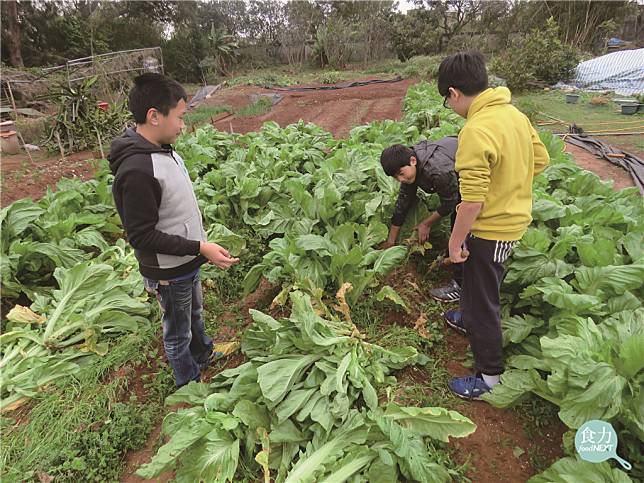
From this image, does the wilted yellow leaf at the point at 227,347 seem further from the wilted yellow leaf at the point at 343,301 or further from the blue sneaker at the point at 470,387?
the blue sneaker at the point at 470,387

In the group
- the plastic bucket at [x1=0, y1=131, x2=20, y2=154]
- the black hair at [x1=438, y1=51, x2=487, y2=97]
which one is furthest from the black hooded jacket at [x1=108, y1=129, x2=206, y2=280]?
the plastic bucket at [x1=0, y1=131, x2=20, y2=154]

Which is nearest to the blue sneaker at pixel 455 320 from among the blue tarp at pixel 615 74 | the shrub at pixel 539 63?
the blue tarp at pixel 615 74

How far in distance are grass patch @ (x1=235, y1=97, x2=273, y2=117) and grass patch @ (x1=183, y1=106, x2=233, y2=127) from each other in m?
0.59


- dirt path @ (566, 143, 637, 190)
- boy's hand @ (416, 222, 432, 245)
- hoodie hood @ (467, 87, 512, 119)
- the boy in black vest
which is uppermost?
hoodie hood @ (467, 87, 512, 119)

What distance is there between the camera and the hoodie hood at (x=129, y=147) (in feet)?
7.27

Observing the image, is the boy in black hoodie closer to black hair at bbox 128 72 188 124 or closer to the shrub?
black hair at bbox 128 72 188 124

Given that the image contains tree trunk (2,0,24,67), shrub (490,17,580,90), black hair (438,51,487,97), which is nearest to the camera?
black hair (438,51,487,97)

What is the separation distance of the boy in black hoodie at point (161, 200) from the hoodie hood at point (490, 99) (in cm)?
167

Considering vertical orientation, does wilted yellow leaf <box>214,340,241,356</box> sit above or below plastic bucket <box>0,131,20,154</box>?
below

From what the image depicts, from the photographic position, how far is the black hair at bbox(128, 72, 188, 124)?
2.20 m

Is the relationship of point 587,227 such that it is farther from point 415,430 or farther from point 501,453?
point 415,430

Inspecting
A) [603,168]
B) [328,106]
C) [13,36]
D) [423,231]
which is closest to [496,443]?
[423,231]

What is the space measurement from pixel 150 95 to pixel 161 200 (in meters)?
0.58

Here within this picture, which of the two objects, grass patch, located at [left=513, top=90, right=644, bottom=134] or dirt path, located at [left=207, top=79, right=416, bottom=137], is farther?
dirt path, located at [left=207, top=79, right=416, bottom=137]
